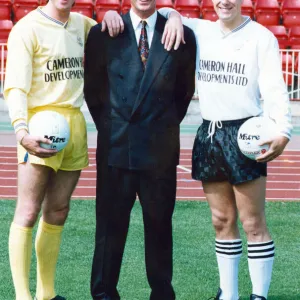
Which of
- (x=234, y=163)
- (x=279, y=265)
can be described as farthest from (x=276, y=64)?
(x=279, y=265)

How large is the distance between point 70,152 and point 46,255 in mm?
701

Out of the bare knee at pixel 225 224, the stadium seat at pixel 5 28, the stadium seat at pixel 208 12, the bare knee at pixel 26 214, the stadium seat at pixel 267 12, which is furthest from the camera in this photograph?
the stadium seat at pixel 267 12

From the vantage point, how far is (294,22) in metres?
19.2

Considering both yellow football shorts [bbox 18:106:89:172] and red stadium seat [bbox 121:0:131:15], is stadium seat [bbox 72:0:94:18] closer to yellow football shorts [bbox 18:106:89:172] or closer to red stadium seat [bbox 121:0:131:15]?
red stadium seat [bbox 121:0:131:15]

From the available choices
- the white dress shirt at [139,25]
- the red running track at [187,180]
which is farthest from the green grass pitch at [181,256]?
the white dress shirt at [139,25]

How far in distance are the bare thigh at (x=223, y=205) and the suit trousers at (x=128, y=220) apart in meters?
0.24

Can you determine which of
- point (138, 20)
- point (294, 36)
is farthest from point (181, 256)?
point (294, 36)

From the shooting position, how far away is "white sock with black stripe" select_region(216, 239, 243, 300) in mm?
5730

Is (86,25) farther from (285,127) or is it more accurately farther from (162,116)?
(285,127)

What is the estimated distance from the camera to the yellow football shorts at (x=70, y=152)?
5.45 metres

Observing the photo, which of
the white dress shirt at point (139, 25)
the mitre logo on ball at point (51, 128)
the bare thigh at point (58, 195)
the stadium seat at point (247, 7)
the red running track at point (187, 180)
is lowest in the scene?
the red running track at point (187, 180)

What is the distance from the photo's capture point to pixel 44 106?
214 inches

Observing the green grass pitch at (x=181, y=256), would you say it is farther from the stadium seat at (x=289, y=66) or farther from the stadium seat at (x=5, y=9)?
the stadium seat at (x=5, y=9)

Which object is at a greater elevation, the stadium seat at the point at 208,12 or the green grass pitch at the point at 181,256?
the stadium seat at the point at 208,12
